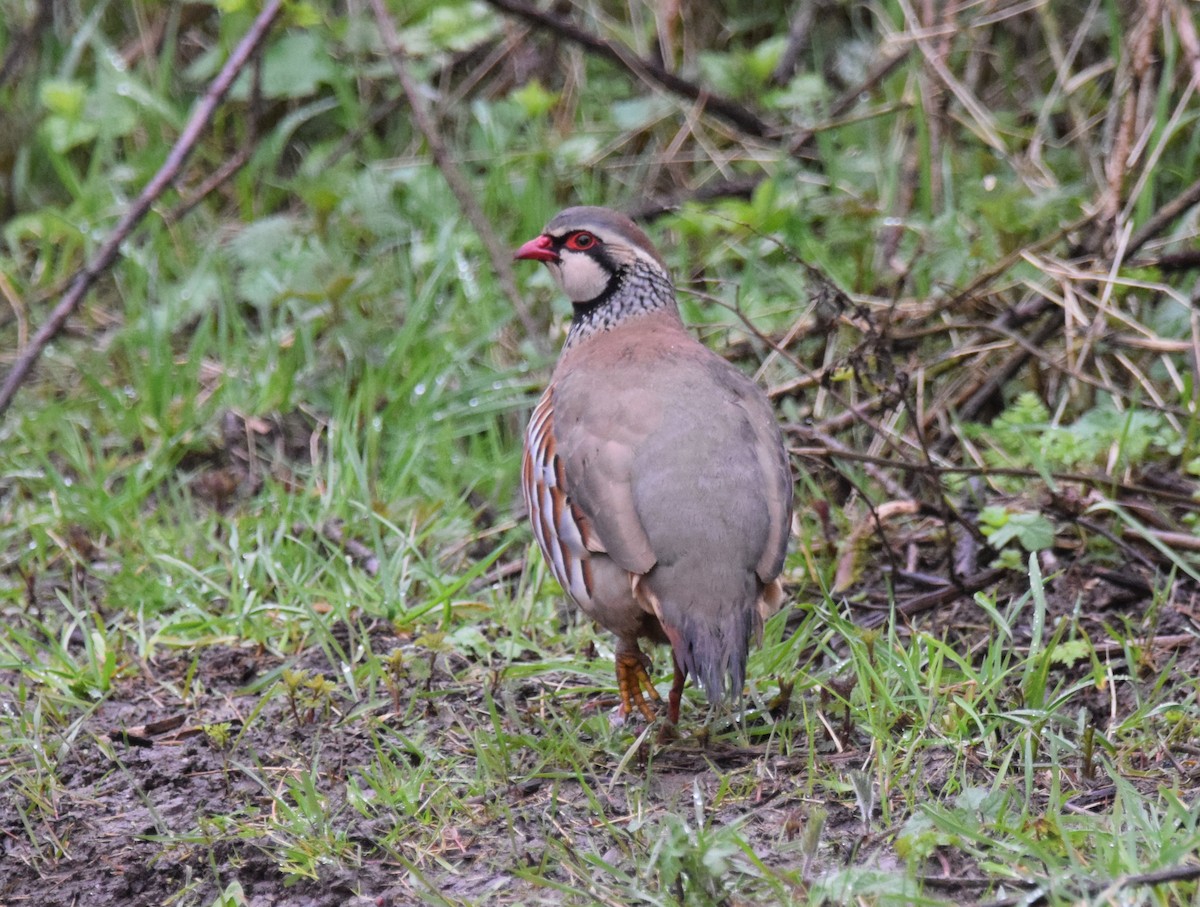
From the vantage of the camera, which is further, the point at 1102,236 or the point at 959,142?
the point at 959,142

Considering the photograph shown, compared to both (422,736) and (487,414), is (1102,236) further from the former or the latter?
(422,736)

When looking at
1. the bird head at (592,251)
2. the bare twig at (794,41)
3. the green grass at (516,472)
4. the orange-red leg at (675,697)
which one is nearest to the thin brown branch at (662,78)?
the green grass at (516,472)

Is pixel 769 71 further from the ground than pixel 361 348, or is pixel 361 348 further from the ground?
pixel 769 71

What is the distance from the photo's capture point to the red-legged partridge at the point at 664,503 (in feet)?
9.48

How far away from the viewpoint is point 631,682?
328cm

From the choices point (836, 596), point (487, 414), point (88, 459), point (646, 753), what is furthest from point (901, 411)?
point (88, 459)

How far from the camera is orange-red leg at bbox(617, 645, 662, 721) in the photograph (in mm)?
3240

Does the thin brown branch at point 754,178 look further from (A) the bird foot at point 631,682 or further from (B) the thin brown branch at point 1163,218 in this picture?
(A) the bird foot at point 631,682

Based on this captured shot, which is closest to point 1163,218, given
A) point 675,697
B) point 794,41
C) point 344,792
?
point 794,41

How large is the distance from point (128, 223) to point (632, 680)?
2294 millimetres

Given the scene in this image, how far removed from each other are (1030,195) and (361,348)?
7.28ft

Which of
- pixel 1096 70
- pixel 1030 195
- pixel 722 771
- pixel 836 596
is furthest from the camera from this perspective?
pixel 1096 70

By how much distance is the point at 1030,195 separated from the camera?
4.71m

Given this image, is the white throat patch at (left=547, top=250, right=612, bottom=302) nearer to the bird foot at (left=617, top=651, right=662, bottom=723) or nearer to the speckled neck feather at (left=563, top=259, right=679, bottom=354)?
the speckled neck feather at (left=563, top=259, right=679, bottom=354)
